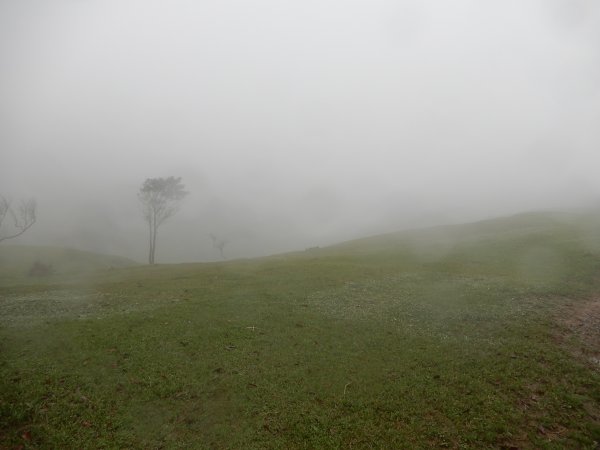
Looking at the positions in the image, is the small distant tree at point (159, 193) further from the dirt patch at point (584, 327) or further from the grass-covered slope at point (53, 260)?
the dirt patch at point (584, 327)

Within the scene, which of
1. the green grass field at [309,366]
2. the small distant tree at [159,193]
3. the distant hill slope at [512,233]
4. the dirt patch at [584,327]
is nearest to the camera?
the green grass field at [309,366]

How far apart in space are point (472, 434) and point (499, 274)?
31211 mm

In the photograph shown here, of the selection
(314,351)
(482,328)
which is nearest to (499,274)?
(482,328)

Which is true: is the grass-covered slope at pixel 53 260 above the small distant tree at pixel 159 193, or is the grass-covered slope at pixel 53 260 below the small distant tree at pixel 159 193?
below

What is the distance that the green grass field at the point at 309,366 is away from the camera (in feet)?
53.4

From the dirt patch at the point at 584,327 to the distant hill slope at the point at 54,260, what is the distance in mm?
77326

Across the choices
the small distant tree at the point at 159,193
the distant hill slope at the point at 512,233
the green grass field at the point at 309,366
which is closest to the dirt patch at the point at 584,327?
the green grass field at the point at 309,366

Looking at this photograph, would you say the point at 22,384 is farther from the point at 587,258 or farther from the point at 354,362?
the point at 587,258

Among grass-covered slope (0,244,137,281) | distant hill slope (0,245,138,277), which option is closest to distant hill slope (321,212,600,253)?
grass-covered slope (0,244,137,281)

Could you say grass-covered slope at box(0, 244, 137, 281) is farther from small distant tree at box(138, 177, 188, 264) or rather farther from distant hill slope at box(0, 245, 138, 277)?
small distant tree at box(138, 177, 188, 264)

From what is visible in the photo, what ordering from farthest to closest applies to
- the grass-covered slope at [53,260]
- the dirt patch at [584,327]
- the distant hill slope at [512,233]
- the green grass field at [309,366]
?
1. the grass-covered slope at [53,260]
2. the distant hill slope at [512,233]
3. the dirt patch at [584,327]
4. the green grass field at [309,366]

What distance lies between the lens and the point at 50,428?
16391 mm

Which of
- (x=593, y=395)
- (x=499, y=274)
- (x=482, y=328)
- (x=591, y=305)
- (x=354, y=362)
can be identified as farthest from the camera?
(x=499, y=274)

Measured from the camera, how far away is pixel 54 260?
8662 centimetres
